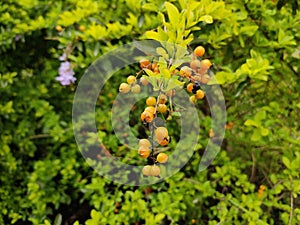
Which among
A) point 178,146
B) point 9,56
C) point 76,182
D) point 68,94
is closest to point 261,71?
point 178,146

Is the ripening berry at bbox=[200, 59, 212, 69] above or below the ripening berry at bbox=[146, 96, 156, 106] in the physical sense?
above

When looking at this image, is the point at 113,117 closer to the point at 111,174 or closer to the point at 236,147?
the point at 111,174

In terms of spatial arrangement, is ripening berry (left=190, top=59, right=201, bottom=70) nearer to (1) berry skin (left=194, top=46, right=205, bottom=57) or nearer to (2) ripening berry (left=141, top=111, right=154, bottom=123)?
(1) berry skin (left=194, top=46, right=205, bottom=57)

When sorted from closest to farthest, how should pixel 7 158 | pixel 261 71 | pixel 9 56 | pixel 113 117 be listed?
pixel 261 71, pixel 113 117, pixel 7 158, pixel 9 56

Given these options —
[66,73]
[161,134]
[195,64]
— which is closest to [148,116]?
[161,134]

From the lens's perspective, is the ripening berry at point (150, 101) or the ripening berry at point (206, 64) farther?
the ripening berry at point (206, 64)

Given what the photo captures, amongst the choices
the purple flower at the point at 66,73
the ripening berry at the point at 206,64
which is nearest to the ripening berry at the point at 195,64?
the ripening berry at the point at 206,64

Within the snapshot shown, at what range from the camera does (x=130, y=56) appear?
5.35 ft

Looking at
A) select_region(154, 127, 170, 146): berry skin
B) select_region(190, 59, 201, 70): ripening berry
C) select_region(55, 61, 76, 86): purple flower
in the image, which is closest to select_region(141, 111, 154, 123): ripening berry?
select_region(154, 127, 170, 146): berry skin

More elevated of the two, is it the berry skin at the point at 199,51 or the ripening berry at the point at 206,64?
the berry skin at the point at 199,51

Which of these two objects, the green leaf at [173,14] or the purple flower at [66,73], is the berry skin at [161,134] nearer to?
the green leaf at [173,14]

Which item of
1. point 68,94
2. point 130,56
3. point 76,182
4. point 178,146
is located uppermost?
point 130,56

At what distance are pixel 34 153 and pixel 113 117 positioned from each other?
2.21 ft

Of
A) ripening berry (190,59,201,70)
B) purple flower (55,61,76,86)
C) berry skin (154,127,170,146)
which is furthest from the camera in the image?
purple flower (55,61,76,86)
